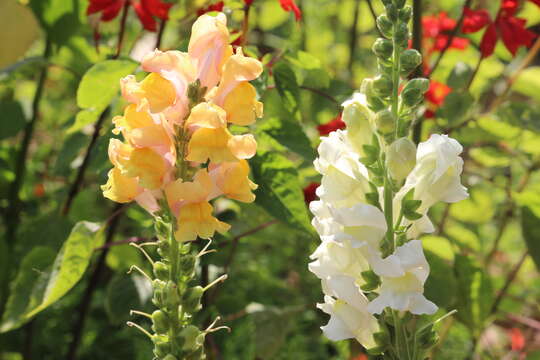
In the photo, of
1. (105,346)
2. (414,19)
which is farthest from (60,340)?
(414,19)

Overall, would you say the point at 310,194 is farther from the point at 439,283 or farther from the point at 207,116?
the point at 207,116

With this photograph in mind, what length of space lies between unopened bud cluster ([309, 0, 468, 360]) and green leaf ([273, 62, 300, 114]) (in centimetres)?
33

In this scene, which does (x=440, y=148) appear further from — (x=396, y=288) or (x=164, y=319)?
(x=164, y=319)

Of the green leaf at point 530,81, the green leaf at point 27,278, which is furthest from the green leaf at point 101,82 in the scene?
the green leaf at point 530,81

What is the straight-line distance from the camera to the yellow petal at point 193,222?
61cm

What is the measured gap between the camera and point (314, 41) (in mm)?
1943

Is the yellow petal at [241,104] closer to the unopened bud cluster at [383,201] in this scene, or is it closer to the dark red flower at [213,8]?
the unopened bud cluster at [383,201]

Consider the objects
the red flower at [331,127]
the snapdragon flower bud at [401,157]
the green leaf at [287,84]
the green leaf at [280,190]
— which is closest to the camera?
the snapdragon flower bud at [401,157]

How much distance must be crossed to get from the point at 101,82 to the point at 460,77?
1.74 feet

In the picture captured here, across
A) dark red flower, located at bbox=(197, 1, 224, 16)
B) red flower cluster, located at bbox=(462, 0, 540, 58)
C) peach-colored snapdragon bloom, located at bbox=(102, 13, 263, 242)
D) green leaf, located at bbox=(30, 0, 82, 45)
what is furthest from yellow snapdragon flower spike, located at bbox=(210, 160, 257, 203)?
green leaf, located at bbox=(30, 0, 82, 45)

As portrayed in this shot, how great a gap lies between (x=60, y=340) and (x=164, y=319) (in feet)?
2.97

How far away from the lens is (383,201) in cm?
61

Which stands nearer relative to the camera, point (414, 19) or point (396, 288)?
point (396, 288)

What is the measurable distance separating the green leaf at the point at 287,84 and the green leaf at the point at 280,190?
89 millimetres
